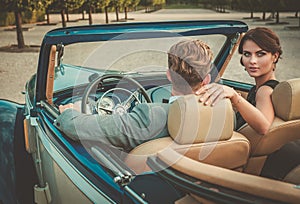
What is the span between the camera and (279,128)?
2127 millimetres

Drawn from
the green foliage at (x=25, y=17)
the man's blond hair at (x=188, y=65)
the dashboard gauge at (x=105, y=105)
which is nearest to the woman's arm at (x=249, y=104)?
the man's blond hair at (x=188, y=65)

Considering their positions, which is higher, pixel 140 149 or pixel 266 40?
pixel 266 40

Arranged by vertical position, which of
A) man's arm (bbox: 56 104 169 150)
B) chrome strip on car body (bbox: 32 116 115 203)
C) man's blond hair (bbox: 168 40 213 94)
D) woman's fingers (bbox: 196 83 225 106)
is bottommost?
chrome strip on car body (bbox: 32 116 115 203)

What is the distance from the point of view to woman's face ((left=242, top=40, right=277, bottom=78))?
244cm

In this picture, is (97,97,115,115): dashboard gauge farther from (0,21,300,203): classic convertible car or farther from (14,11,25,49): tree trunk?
(14,11,25,49): tree trunk

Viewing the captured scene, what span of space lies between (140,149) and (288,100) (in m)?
0.83

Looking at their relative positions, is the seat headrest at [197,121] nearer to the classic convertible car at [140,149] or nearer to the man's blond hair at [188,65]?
the classic convertible car at [140,149]

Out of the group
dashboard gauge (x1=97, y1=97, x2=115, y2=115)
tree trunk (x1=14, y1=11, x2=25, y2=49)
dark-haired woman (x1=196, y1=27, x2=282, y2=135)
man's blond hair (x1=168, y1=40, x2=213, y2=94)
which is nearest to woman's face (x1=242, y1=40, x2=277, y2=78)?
dark-haired woman (x1=196, y1=27, x2=282, y2=135)

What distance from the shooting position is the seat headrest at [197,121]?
1.71 metres

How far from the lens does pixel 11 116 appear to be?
3.29m

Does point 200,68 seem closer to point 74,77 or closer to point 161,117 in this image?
point 161,117

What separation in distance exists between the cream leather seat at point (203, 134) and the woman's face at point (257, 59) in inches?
28.8

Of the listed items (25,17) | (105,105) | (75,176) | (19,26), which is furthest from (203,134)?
(25,17)

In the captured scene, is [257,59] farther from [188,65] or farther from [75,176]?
[75,176]
